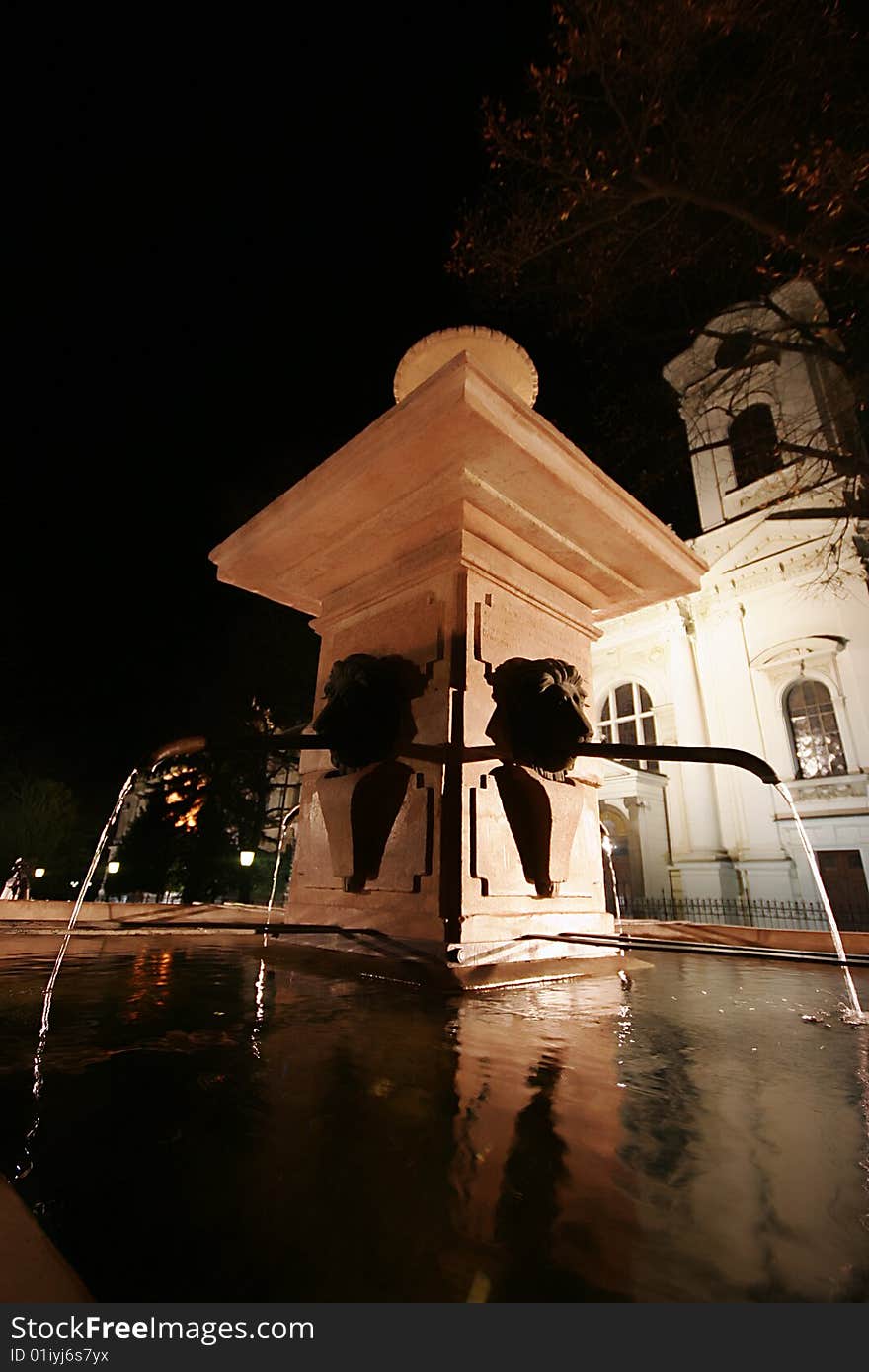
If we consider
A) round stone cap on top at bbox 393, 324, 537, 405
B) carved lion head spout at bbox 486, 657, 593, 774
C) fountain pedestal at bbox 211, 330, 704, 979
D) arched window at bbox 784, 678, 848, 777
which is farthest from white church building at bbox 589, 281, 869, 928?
carved lion head spout at bbox 486, 657, 593, 774

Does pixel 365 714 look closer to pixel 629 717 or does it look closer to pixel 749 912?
pixel 749 912

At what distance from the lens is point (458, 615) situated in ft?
10.5

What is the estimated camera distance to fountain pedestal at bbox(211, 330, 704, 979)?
2828 mm

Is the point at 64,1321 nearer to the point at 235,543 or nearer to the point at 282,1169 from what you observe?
the point at 282,1169

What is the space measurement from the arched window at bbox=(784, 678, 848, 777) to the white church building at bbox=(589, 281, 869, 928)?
4cm

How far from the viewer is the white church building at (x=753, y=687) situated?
15.4m

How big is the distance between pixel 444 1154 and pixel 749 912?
17705mm

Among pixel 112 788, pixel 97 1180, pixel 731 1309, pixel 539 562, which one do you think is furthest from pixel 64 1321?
pixel 112 788

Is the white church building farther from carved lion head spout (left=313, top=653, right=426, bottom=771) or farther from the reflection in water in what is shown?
the reflection in water

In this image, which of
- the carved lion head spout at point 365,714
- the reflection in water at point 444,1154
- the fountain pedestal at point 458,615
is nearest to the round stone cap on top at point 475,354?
the fountain pedestal at point 458,615

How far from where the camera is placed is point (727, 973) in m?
3.13

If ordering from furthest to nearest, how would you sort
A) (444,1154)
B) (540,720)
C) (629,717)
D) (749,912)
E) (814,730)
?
1. (629,717)
2. (814,730)
3. (749,912)
4. (540,720)
5. (444,1154)

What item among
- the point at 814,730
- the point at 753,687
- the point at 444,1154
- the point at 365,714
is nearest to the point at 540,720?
the point at 365,714

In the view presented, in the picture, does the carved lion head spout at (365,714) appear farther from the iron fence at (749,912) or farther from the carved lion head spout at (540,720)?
the iron fence at (749,912)
